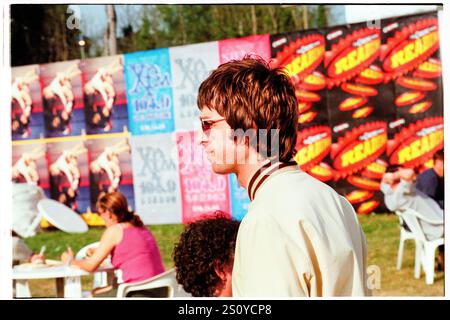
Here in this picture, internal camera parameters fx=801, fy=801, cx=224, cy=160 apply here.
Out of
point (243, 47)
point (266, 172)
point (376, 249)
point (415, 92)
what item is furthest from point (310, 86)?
point (266, 172)

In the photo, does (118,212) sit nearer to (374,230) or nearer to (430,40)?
(374,230)

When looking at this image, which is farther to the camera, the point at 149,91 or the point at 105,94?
the point at 105,94

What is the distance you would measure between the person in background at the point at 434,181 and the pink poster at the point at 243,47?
44.1 inches

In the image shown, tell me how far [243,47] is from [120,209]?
113 centimetres

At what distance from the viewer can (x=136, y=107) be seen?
4.38 meters

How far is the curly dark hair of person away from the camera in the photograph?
2.52 metres

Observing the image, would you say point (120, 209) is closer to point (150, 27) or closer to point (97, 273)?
point (97, 273)

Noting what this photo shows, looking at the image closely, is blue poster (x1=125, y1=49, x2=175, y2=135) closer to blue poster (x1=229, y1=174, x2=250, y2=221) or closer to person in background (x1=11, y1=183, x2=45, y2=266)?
blue poster (x1=229, y1=174, x2=250, y2=221)

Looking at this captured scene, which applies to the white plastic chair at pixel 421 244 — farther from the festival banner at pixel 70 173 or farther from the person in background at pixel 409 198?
the festival banner at pixel 70 173

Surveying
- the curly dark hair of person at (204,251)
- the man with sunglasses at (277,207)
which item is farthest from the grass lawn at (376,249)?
the man with sunglasses at (277,207)

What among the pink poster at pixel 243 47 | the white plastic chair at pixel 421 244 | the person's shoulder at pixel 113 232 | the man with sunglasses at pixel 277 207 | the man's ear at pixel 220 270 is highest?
the pink poster at pixel 243 47

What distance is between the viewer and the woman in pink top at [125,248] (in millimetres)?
3967

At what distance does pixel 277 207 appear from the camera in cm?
221
